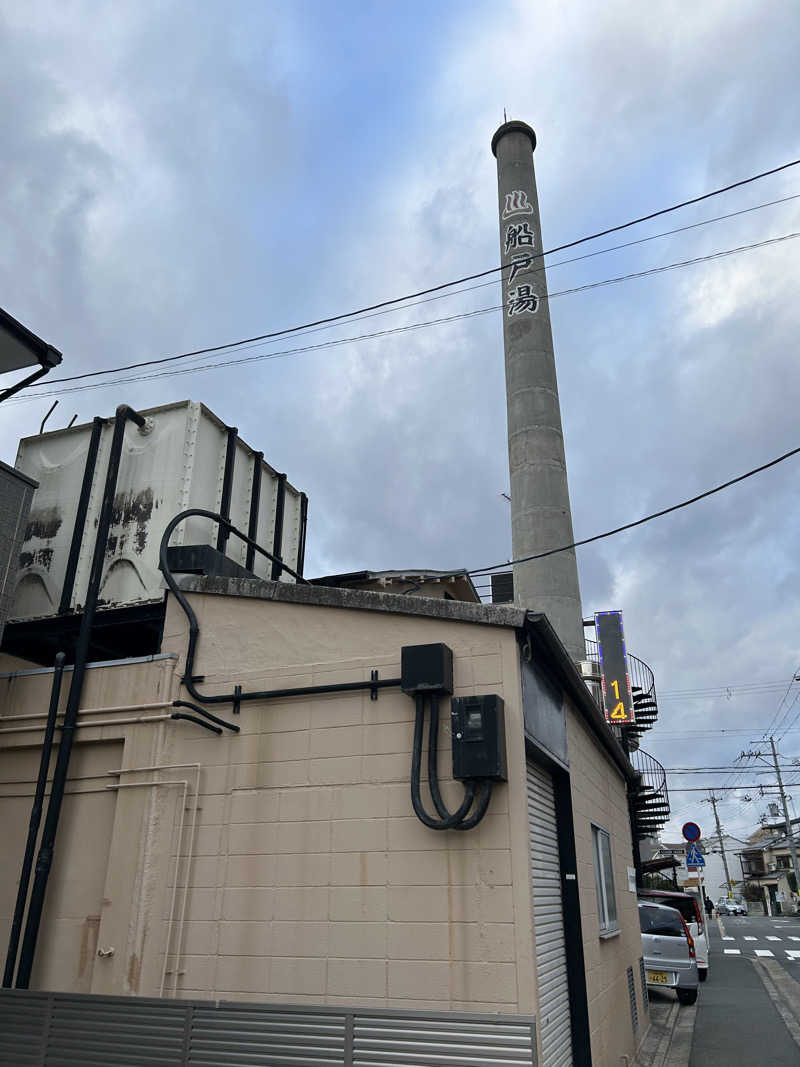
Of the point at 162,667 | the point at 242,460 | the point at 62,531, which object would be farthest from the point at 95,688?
the point at 242,460

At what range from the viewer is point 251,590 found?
21.1 feet

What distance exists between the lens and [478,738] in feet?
16.5

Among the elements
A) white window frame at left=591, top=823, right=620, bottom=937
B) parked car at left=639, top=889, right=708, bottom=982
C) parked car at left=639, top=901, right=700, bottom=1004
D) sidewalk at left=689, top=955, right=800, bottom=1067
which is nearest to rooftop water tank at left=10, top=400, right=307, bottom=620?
white window frame at left=591, top=823, right=620, bottom=937

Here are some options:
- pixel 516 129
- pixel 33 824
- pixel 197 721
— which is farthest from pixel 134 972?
pixel 516 129

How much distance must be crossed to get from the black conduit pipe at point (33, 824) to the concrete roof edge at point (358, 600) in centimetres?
138

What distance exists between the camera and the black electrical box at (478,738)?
494 cm

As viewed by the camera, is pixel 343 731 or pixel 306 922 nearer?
pixel 306 922

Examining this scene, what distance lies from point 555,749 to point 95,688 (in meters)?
4.02

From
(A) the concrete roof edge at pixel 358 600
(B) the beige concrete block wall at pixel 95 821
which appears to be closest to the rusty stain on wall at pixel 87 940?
(B) the beige concrete block wall at pixel 95 821

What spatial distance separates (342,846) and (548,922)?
76.0 inches

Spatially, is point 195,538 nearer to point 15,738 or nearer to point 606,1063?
point 15,738

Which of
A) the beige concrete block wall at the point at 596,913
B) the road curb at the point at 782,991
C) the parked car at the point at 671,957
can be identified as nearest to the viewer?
the beige concrete block wall at the point at 596,913

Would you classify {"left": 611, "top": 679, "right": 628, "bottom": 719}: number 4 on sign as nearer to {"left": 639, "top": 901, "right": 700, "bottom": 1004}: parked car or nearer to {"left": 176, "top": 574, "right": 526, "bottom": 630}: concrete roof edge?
{"left": 639, "top": 901, "right": 700, "bottom": 1004}: parked car

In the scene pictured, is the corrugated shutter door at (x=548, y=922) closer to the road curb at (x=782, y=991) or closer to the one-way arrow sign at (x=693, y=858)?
the road curb at (x=782, y=991)
